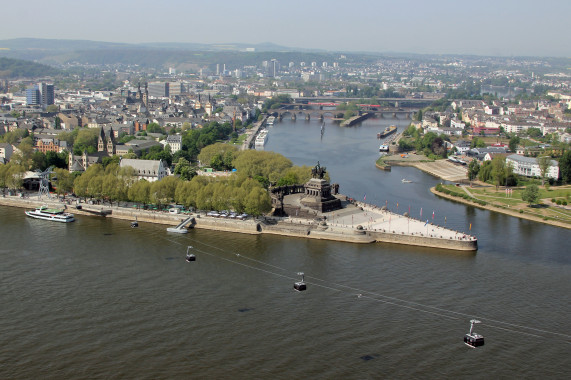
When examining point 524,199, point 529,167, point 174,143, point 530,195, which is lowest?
point 174,143

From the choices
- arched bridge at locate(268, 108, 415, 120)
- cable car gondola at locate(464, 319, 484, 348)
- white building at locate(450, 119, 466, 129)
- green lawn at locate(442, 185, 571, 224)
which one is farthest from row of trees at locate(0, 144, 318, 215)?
arched bridge at locate(268, 108, 415, 120)

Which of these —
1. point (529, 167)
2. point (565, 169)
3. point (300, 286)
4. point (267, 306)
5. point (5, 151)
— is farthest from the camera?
point (529, 167)

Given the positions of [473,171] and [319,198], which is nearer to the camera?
[319,198]

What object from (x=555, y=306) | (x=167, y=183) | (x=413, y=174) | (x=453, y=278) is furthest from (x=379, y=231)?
(x=413, y=174)

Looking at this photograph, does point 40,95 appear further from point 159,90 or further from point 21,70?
point 21,70

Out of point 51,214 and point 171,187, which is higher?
point 171,187

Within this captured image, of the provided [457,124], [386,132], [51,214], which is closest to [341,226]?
[51,214]

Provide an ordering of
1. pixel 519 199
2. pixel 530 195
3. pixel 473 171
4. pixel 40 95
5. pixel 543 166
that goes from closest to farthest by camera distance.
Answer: pixel 530 195 → pixel 519 199 → pixel 543 166 → pixel 473 171 → pixel 40 95
